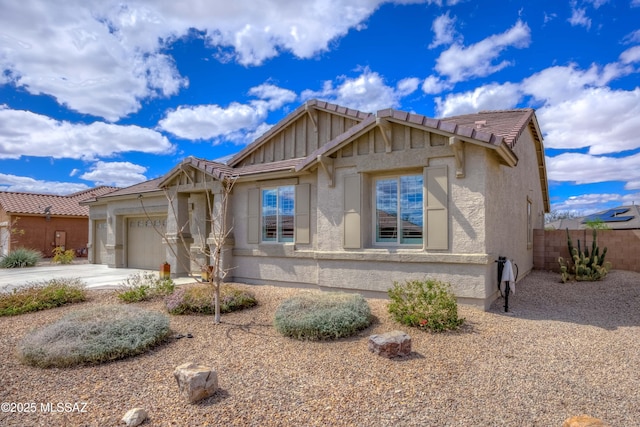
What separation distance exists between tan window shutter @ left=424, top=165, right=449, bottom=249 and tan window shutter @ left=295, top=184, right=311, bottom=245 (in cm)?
319

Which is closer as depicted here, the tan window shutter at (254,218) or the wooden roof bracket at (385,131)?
the wooden roof bracket at (385,131)

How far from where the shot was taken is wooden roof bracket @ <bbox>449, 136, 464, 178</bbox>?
7324mm

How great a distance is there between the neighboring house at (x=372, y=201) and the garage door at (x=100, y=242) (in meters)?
7.50

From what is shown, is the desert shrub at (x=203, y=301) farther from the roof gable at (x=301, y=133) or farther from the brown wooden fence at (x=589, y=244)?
the brown wooden fence at (x=589, y=244)

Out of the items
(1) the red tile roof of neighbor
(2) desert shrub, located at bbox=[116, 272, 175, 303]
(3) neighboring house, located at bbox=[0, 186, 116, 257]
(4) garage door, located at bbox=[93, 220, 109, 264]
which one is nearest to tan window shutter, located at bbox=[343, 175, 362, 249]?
(2) desert shrub, located at bbox=[116, 272, 175, 303]

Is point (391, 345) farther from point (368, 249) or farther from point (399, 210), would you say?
point (399, 210)

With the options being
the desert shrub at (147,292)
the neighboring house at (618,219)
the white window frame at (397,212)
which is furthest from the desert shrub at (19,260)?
the neighboring house at (618,219)

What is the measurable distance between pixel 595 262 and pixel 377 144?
816cm

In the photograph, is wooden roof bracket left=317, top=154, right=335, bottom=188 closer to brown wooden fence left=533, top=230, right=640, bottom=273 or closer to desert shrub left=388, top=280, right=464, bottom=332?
desert shrub left=388, top=280, right=464, bottom=332

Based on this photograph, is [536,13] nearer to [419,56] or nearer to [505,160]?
[419,56]

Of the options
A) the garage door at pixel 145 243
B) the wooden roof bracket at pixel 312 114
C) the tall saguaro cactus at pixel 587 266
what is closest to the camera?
the tall saguaro cactus at pixel 587 266

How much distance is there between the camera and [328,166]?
915 cm

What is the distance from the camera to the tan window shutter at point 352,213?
868 centimetres

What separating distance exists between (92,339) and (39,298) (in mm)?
4085
